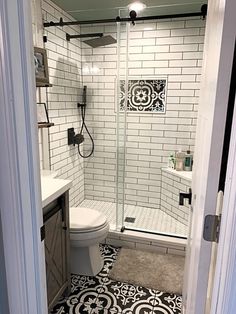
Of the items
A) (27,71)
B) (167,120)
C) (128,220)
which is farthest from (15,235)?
(167,120)

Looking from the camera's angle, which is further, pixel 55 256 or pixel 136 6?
pixel 136 6

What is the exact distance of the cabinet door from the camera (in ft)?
4.65

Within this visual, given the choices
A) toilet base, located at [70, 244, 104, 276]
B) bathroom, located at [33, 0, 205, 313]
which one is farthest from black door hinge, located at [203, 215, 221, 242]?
bathroom, located at [33, 0, 205, 313]

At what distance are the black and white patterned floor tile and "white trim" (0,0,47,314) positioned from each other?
96 cm

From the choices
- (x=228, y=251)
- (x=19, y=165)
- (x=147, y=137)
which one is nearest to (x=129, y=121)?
(x=147, y=137)

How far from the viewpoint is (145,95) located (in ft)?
9.70

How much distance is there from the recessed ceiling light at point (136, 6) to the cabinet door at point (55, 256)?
2002mm

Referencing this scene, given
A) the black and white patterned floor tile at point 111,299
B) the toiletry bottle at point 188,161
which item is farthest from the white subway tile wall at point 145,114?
the black and white patterned floor tile at point 111,299

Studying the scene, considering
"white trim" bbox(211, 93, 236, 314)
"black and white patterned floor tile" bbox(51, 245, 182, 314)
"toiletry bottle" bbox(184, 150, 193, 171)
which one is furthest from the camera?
"toiletry bottle" bbox(184, 150, 193, 171)

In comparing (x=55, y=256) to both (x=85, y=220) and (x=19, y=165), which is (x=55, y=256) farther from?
(x=19, y=165)

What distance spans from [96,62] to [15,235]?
2.64m

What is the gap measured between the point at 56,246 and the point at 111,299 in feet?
2.12

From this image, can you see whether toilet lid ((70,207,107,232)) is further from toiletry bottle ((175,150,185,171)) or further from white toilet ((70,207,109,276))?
toiletry bottle ((175,150,185,171))

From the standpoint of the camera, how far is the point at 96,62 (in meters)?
2.98
